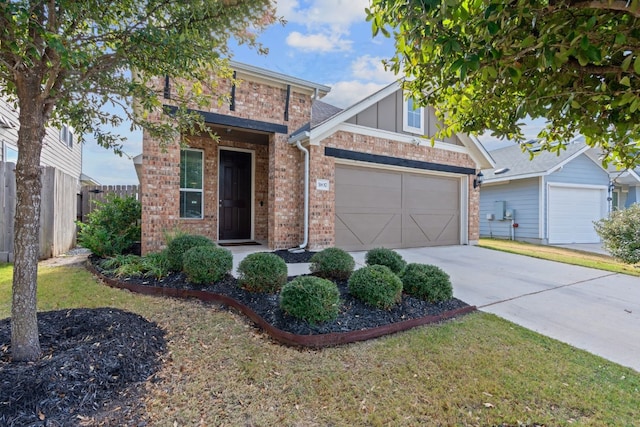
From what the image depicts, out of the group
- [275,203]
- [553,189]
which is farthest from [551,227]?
[275,203]

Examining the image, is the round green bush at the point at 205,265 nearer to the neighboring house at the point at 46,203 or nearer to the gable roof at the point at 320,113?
the neighboring house at the point at 46,203

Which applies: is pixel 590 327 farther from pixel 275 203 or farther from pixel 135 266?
pixel 135 266

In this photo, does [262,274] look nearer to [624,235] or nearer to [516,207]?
[624,235]

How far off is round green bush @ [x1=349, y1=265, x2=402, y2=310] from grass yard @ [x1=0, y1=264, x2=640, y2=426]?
1.52 feet

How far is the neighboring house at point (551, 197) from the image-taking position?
1255cm

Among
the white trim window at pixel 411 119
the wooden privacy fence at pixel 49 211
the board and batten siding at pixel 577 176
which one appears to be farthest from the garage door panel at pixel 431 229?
the wooden privacy fence at pixel 49 211

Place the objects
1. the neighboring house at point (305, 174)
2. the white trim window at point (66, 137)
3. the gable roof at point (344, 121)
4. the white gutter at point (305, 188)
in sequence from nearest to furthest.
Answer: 1. the neighboring house at point (305, 174)
2. the gable roof at point (344, 121)
3. the white gutter at point (305, 188)
4. the white trim window at point (66, 137)

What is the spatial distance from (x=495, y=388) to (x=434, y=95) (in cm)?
269

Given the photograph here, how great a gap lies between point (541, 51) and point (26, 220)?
3759mm

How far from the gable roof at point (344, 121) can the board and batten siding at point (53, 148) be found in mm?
4568

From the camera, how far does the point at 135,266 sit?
514 cm

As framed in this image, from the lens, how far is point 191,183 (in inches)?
303

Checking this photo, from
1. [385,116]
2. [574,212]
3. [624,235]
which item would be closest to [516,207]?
[574,212]

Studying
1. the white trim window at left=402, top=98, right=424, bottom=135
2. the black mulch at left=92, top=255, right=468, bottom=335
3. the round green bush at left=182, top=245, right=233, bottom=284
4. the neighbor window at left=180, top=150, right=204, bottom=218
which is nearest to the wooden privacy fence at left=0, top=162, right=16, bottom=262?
the neighbor window at left=180, top=150, right=204, bottom=218
